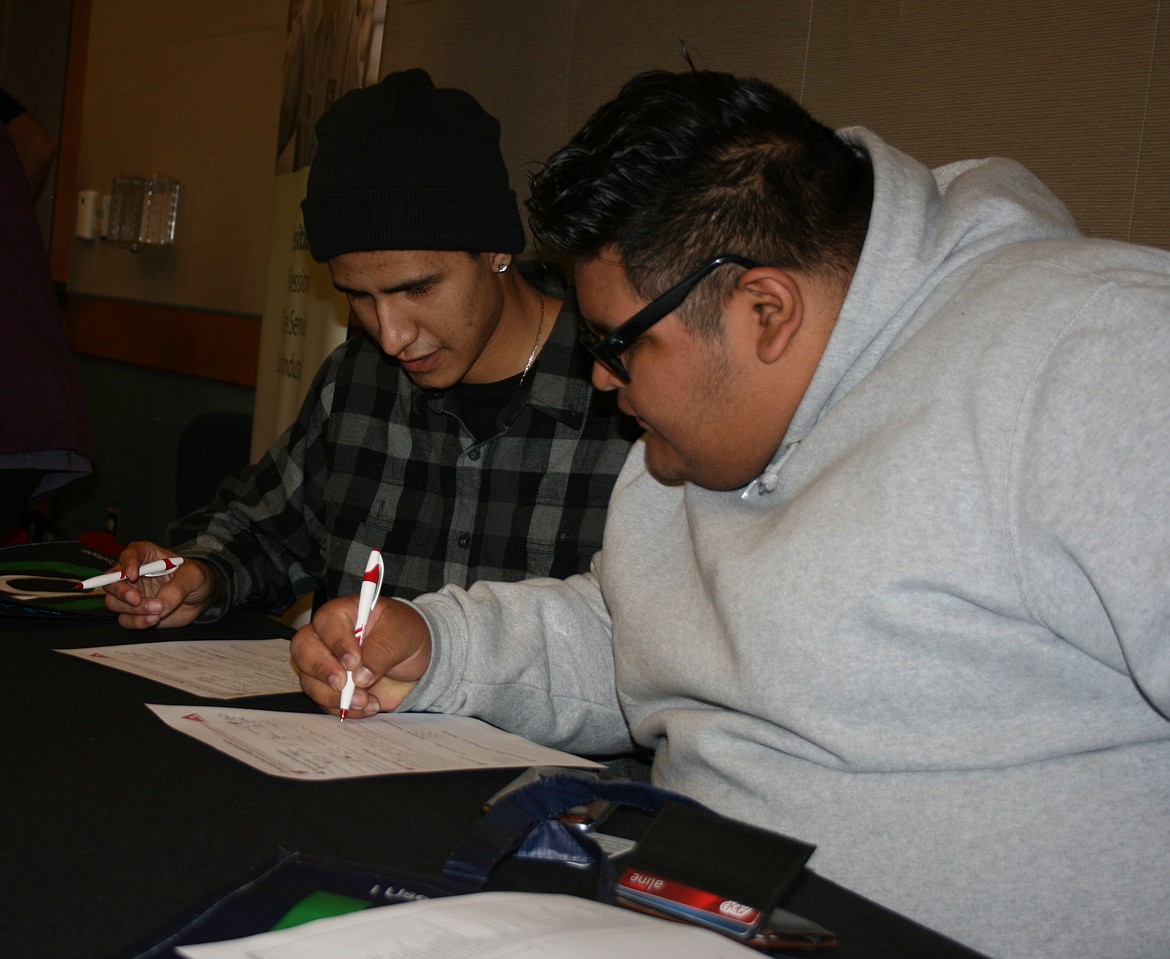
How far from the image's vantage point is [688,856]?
78 cm

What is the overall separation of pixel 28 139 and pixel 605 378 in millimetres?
2961

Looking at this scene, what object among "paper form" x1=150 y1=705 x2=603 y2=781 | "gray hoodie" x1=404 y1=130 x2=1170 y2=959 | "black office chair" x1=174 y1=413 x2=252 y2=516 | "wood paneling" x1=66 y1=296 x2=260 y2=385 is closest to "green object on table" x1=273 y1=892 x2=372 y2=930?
"paper form" x1=150 y1=705 x2=603 y2=781

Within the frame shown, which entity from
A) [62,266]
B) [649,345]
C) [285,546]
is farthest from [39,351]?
[62,266]

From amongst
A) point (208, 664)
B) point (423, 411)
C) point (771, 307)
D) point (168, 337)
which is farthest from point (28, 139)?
point (771, 307)

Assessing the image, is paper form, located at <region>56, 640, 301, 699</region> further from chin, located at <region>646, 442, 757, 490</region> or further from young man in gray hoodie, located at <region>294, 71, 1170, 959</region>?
chin, located at <region>646, 442, 757, 490</region>

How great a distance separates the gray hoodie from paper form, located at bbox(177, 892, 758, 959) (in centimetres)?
36

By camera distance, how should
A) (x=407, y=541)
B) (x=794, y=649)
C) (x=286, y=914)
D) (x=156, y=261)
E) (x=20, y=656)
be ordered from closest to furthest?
(x=286, y=914) < (x=794, y=649) < (x=20, y=656) < (x=407, y=541) < (x=156, y=261)

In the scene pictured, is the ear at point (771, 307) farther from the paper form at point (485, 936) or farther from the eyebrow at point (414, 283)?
the eyebrow at point (414, 283)

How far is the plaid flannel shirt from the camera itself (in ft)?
6.21

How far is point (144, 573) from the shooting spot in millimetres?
1571

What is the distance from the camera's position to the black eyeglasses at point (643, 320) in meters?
1.15

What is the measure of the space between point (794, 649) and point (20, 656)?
894 mm

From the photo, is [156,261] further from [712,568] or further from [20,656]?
[712,568]

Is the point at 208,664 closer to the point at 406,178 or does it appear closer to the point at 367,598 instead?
the point at 367,598
